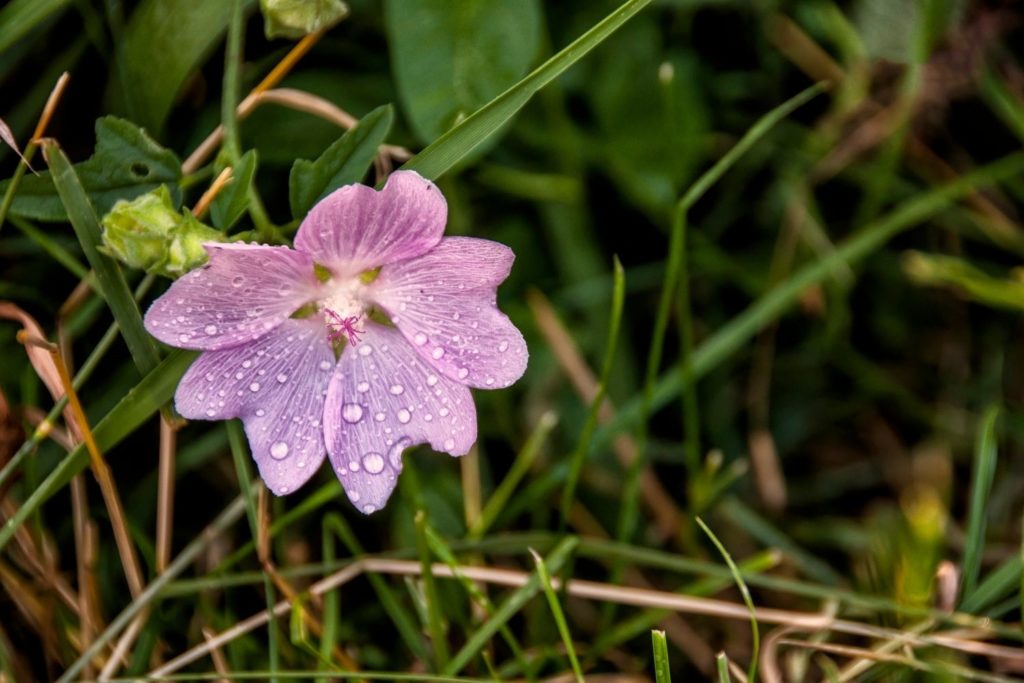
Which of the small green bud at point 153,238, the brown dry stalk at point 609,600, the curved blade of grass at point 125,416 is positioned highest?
the small green bud at point 153,238

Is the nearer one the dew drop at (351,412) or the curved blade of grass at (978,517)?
the dew drop at (351,412)

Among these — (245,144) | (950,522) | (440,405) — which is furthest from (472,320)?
(950,522)

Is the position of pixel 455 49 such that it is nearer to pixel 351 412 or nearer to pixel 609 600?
pixel 351 412

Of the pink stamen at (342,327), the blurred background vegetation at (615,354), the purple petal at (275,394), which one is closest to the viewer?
the purple petal at (275,394)

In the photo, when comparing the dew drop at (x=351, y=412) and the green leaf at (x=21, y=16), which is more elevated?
the green leaf at (x=21, y=16)

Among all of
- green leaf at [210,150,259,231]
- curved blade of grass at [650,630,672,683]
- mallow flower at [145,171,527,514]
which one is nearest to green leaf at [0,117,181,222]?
green leaf at [210,150,259,231]

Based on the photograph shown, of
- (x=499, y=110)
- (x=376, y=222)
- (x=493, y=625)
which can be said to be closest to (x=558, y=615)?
(x=493, y=625)

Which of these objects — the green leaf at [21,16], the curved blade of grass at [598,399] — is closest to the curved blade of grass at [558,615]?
the curved blade of grass at [598,399]

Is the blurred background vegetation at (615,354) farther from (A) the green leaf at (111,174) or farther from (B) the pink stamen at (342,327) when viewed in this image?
(B) the pink stamen at (342,327)
